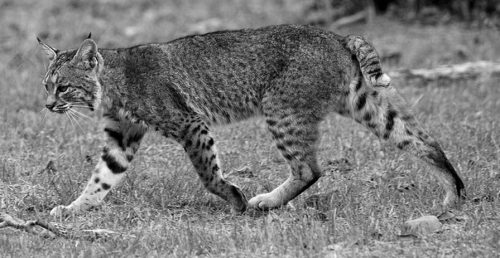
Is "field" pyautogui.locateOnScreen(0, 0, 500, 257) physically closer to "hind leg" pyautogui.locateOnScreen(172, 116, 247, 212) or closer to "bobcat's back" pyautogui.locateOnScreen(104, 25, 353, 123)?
"hind leg" pyautogui.locateOnScreen(172, 116, 247, 212)

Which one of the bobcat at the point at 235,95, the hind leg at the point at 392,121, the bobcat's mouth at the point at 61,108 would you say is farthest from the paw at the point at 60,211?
the hind leg at the point at 392,121

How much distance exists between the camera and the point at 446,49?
41.6ft

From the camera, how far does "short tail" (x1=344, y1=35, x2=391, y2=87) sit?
7.05 m

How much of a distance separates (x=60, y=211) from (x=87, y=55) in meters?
1.27

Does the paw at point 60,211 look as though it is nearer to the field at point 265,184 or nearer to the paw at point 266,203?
the field at point 265,184

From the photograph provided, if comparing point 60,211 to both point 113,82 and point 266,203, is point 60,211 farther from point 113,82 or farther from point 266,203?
point 266,203

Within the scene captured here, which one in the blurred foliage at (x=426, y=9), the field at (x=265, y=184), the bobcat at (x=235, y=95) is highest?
the bobcat at (x=235, y=95)

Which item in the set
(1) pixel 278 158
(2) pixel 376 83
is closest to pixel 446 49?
(1) pixel 278 158

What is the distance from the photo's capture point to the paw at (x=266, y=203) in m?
7.06

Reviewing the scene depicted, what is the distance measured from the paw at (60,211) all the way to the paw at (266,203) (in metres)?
1.37

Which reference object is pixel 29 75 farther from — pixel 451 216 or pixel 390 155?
pixel 451 216

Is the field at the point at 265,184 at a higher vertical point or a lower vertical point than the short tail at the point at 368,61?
lower

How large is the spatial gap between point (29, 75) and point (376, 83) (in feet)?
18.2

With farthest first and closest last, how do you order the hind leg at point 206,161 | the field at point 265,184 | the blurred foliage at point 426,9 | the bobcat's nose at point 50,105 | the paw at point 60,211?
1. the blurred foliage at point 426,9
2. the bobcat's nose at point 50,105
3. the hind leg at point 206,161
4. the paw at point 60,211
5. the field at point 265,184
